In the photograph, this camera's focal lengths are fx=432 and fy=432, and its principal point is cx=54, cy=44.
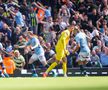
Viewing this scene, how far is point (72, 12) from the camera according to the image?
17438 mm

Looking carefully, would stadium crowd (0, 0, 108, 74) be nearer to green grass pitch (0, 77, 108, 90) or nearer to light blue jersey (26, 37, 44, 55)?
light blue jersey (26, 37, 44, 55)

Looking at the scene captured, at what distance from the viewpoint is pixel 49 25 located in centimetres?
1669

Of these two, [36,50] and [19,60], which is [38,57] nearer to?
[36,50]

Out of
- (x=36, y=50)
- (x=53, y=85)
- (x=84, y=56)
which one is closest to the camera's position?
(x=53, y=85)

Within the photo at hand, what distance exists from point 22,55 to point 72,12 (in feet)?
10.6

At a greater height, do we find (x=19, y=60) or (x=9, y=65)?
(x=19, y=60)

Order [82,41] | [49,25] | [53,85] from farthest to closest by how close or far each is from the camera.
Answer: [49,25], [82,41], [53,85]

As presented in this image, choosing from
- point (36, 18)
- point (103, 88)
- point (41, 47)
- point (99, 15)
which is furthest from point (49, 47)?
point (103, 88)

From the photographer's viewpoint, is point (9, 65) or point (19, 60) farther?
point (19, 60)

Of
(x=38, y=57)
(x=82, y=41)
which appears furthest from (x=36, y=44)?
(x=82, y=41)

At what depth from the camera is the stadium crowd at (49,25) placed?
15656mm

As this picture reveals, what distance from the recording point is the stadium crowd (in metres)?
15.7

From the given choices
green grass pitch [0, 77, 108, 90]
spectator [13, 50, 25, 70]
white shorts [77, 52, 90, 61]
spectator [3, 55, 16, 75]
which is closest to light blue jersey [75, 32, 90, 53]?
white shorts [77, 52, 90, 61]

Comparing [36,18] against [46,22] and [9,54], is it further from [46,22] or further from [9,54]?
[9,54]
